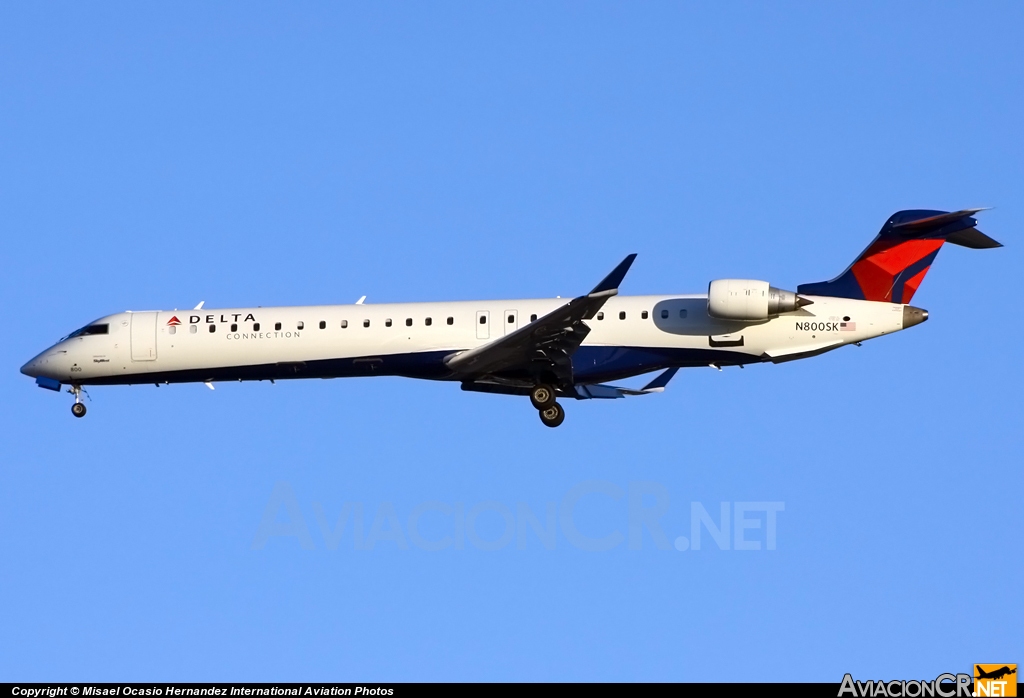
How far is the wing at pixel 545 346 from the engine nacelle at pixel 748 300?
282 cm

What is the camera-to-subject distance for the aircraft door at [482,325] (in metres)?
30.2

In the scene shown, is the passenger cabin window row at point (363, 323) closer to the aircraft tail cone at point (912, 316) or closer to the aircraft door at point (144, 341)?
the aircraft door at point (144, 341)

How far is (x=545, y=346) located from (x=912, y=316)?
7814 millimetres

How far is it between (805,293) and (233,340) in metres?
12.7

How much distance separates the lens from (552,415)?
30.3 meters

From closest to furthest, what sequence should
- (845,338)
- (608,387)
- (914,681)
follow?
(914,681) < (845,338) < (608,387)

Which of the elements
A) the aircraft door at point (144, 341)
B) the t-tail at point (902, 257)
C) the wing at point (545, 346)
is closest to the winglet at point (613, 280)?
the wing at point (545, 346)

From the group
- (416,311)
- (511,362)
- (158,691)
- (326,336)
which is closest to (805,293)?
(511,362)

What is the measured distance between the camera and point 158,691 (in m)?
21.4

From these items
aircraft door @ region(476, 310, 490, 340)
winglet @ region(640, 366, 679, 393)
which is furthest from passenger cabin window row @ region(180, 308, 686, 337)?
winglet @ region(640, 366, 679, 393)

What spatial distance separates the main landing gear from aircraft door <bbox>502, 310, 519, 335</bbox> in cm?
137

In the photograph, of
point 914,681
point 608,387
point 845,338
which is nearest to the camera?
point 914,681

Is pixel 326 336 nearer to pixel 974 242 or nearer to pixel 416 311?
pixel 416 311

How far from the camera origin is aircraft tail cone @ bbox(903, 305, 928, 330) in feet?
96.3
